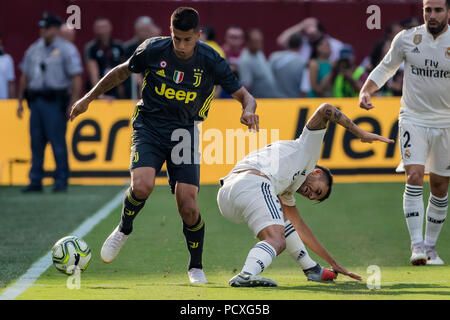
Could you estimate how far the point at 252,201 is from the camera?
7.16 m

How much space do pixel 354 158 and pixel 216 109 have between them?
248cm

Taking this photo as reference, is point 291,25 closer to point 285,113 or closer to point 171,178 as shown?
point 285,113

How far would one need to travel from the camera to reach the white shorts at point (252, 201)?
7.14 metres

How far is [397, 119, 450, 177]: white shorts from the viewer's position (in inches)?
350

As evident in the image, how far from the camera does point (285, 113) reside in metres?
16.1

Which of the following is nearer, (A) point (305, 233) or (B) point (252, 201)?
(B) point (252, 201)

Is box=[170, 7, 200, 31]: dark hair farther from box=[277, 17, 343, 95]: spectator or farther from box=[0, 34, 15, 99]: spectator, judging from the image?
box=[0, 34, 15, 99]: spectator

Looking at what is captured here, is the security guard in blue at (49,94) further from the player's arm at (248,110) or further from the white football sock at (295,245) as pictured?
the white football sock at (295,245)

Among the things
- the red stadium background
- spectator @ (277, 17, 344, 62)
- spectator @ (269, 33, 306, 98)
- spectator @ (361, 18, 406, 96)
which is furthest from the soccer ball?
the red stadium background

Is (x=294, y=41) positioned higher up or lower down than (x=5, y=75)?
higher up

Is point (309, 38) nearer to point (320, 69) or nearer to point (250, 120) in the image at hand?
point (320, 69)

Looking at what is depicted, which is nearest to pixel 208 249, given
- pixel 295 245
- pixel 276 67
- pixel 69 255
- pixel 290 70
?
pixel 295 245

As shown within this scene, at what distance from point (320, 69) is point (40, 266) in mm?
9835
